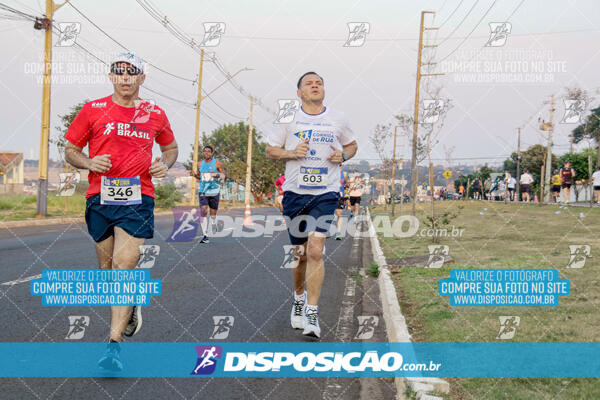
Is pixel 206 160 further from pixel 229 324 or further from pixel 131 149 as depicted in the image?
pixel 131 149

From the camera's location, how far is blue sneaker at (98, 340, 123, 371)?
3643 mm

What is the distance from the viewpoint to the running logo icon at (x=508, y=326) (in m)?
4.34

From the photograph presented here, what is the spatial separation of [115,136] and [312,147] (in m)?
1.80

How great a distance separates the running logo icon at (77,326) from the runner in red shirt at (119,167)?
0.76 meters

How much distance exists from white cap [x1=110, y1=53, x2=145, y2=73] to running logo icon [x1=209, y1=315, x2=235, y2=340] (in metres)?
2.21

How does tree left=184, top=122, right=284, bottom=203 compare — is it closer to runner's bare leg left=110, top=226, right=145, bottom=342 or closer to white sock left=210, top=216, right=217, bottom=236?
white sock left=210, top=216, right=217, bottom=236

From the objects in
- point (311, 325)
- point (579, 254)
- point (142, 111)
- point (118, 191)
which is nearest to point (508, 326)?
point (311, 325)

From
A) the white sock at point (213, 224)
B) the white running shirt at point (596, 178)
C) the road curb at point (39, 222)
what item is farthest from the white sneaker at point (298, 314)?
the white running shirt at point (596, 178)

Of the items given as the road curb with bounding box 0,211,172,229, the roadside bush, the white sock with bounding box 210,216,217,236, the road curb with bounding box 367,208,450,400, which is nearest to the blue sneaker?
the road curb with bounding box 367,208,450,400

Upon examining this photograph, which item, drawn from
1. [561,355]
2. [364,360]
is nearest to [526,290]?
[561,355]

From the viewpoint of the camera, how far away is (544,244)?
411 inches

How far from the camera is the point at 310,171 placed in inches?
195

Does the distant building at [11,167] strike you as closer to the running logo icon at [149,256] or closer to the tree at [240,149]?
the tree at [240,149]

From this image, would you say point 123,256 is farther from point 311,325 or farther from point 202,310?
point 202,310
